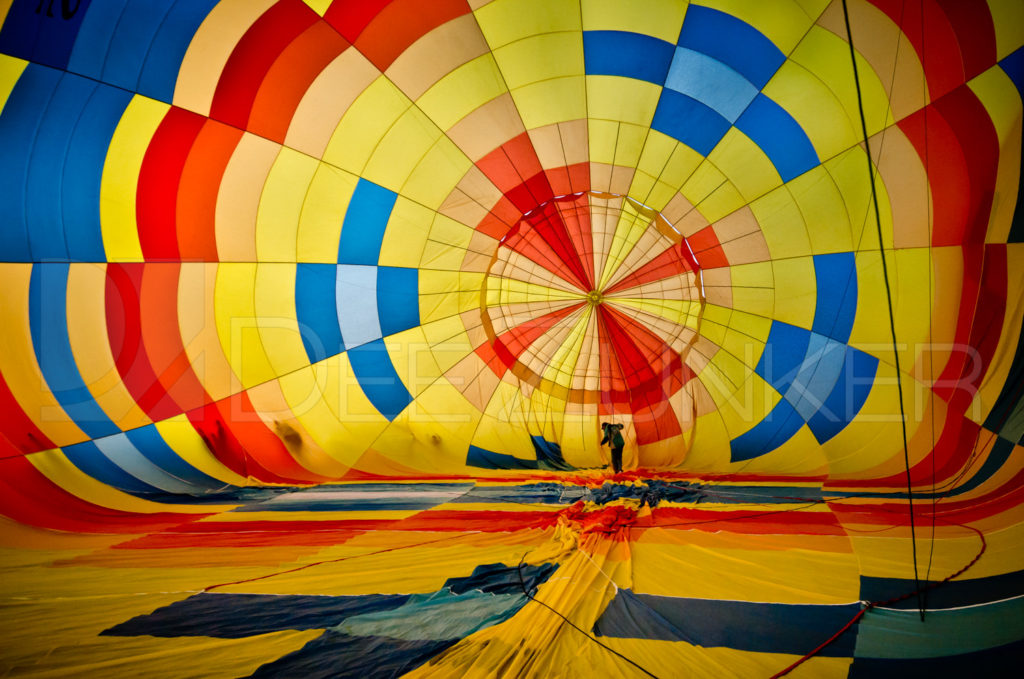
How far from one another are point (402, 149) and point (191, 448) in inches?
99.5

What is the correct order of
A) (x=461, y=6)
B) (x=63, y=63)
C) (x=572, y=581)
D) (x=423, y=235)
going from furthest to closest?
(x=423, y=235) → (x=461, y=6) → (x=63, y=63) → (x=572, y=581)

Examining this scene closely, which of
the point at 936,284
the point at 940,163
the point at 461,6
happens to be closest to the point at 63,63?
the point at 461,6

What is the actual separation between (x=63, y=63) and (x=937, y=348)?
541 centimetres

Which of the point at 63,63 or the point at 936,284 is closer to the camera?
the point at 63,63

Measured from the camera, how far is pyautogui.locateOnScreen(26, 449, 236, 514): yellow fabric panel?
387 centimetres

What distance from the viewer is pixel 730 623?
84.4 inches

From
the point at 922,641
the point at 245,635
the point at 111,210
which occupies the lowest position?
the point at 922,641

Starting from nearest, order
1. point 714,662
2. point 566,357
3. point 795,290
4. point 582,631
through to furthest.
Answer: point 714,662, point 582,631, point 795,290, point 566,357

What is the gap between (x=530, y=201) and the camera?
490cm

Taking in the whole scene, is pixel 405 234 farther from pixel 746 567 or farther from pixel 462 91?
pixel 746 567

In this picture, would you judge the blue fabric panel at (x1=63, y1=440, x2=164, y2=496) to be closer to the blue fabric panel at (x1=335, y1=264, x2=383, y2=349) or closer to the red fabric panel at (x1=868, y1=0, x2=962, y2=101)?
the blue fabric panel at (x1=335, y1=264, x2=383, y2=349)

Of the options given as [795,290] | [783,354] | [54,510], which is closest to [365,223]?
[54,510]

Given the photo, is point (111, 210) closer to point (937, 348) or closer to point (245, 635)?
point (245, 635)

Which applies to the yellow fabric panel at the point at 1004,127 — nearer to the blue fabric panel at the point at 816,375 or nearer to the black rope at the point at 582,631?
the blue fabric panel at the point at 816,375
